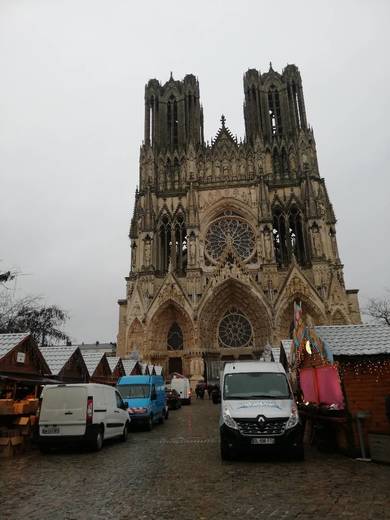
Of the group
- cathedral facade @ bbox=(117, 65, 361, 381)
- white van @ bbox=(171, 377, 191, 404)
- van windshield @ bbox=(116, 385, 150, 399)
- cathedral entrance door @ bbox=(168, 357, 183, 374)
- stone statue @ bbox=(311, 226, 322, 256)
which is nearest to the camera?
van windshield @ bbox=(116, 385, 150, 399)

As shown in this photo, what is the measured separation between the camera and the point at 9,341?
40.0ft

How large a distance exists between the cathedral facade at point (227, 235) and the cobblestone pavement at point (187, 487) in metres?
24.6

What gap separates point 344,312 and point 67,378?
2444 cm

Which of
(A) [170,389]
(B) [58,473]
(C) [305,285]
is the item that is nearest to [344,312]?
(C) [305,285]

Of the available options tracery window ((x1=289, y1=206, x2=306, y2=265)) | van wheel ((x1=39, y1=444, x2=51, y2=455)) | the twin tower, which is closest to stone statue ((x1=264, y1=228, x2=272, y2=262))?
tracery window ((x1=289, y1=206, x2=306, y2=265))

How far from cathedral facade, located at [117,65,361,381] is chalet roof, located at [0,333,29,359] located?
2143cm

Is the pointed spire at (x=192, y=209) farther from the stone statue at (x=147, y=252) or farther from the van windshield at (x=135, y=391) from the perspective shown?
the van windshield at (x=135, y=391)

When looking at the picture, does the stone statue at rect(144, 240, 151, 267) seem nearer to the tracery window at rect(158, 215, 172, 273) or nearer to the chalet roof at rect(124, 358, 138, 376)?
the tracery window at rect(158, 215, 172, 273)

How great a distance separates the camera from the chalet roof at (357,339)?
8.86m

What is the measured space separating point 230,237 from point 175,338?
429 inches

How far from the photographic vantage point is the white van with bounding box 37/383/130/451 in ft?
32.5

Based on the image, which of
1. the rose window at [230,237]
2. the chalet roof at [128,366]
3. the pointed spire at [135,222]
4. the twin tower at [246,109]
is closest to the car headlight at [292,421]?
the chalet roof at [128,366]

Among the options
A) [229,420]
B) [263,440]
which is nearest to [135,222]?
[229,420]

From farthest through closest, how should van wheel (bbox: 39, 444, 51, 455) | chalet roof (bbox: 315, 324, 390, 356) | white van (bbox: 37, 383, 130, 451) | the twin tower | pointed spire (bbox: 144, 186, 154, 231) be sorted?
the twin tower < pointed spire (bbox: 144, 186, 154, 231) < van wheel (bbox: 39, 444, 51, 455) < white van (bbox: 37, 383, 130, 451) < chalet roof (bbox: 315, 324, 390, 356)
